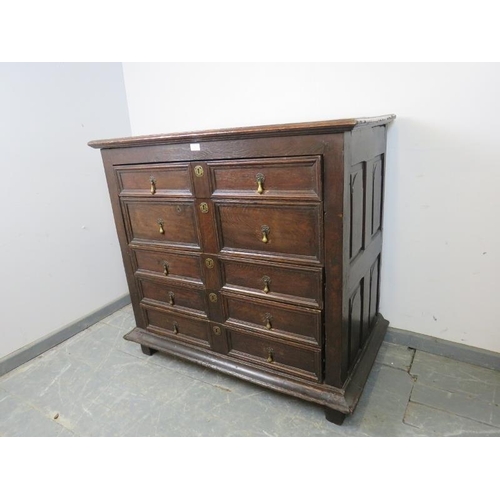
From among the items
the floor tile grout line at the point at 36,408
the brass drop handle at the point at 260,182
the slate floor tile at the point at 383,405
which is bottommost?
the slate floor tile at the point at 383,405

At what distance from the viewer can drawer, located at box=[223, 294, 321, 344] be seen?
1.33 metres

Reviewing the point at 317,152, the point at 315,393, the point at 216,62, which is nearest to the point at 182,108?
the point at 216,62

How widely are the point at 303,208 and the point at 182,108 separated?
4.22ft

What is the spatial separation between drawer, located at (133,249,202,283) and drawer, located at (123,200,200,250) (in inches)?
2.4

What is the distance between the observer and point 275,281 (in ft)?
4.39

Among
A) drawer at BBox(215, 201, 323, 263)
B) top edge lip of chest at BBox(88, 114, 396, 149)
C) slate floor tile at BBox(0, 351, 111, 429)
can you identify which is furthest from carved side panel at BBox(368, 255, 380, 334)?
slate floor tile at BBox(0, 351, 111, 429)

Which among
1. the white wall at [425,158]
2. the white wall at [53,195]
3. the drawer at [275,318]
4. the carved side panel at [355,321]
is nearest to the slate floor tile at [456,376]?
the white wall at [425,158]

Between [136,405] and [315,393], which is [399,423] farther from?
[136,405]

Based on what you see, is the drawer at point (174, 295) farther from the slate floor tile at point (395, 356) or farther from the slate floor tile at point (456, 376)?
the slate floor tile at point (456, 376)

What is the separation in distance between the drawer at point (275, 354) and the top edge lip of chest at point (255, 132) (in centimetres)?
82

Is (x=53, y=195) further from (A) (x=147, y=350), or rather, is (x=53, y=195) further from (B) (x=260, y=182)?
(B) (x=260, y=182)

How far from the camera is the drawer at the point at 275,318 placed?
1326 millimetres

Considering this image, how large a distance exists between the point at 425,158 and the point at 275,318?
37.6 inches

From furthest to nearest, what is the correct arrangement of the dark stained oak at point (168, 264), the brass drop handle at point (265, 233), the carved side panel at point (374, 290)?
the carved side panel at point (374, 290) < the dark stained oak at point (168, 264) < the brass drop handle at point (265, 233)
